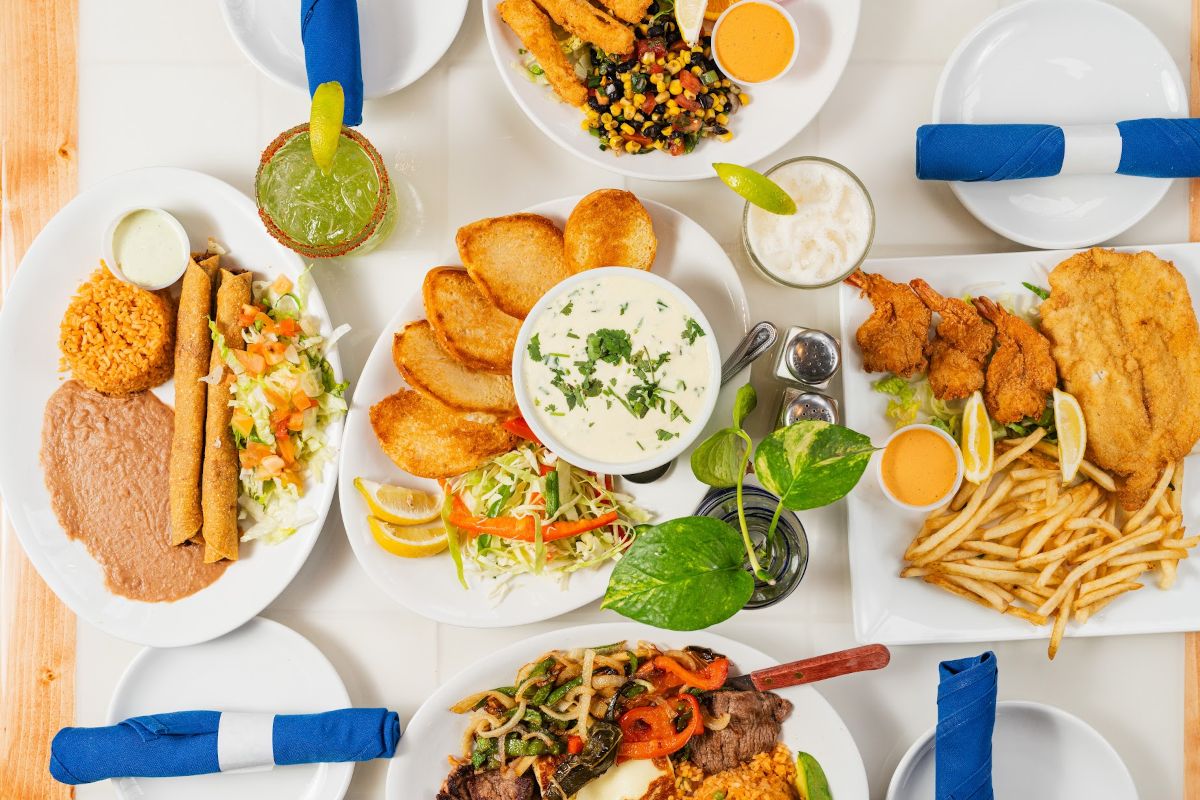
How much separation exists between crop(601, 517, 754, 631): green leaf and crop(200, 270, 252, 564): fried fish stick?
1.14 metres

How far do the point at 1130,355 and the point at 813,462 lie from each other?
3.65 ft

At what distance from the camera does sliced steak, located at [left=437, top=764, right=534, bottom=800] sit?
239 cm

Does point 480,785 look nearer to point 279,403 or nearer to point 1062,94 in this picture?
point 279,403

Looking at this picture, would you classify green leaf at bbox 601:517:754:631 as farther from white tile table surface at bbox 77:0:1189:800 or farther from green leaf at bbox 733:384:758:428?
white tile table surface at bbox 77:0:1189:800

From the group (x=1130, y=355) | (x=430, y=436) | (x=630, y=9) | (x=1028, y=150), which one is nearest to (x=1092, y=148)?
(x=1028, y=150)

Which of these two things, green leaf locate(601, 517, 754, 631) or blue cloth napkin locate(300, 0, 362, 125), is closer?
green leaf locate(601, 517, 754, 631)

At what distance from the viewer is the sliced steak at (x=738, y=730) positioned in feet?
7.84

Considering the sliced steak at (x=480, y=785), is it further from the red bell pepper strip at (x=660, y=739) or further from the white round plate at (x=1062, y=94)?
the white round plate at (x=1062, y=94)

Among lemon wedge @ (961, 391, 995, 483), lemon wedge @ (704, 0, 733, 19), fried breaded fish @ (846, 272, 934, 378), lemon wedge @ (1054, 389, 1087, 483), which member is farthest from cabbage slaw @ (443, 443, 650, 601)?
lemon wedge @ (704, 0, 733, 19)

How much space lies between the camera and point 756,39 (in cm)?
230

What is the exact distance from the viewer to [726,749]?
94.7 inches

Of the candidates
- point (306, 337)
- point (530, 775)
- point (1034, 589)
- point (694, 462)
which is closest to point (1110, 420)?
point (1034, 589)

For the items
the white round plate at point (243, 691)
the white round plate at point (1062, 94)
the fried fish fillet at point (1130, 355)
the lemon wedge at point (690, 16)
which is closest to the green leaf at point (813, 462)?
the fried fish fillet at point (1130, 355)

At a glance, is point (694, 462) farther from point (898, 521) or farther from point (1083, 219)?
point (1083, 219)
